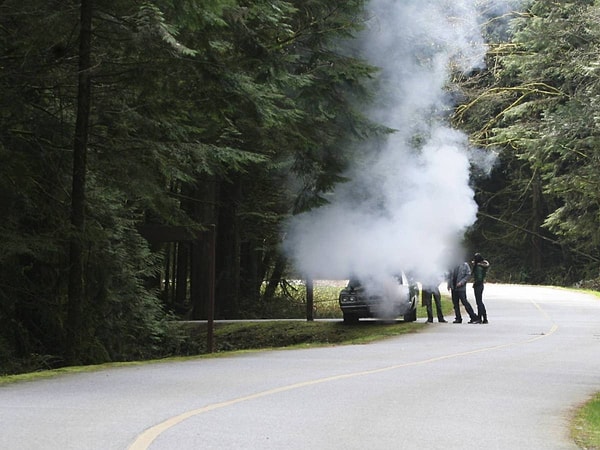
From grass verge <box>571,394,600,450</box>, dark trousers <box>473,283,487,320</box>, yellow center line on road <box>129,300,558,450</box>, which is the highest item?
dark trousers <box>473,283,487,320</box>

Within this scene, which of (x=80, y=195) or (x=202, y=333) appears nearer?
(x=80, y=195)

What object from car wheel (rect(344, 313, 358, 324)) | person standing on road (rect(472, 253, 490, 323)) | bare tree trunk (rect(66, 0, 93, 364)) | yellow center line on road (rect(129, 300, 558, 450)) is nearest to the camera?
yellow center line on road (rect(129, 300, 558, 450))

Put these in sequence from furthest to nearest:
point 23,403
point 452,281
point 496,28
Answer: point 496,28, point 452,281, point 23,403

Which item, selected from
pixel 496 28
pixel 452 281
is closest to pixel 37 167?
pixel 452 281

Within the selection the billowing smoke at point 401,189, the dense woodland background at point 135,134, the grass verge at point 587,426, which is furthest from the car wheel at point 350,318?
the grass verge at point 587,426

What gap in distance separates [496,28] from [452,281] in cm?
2531

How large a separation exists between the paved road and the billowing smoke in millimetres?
9381

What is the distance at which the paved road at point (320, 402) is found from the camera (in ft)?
30.1

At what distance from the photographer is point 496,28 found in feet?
168

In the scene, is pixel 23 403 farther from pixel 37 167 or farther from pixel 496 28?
pixel 496 28

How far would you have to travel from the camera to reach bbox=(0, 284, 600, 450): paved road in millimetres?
9164

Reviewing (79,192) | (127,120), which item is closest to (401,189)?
(127,120)

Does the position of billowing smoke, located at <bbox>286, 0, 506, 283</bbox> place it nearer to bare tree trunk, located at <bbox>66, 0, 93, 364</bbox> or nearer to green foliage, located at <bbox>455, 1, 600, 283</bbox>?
bare tree trunk, located at <bbox>66, 0, 93, 364</bbox>

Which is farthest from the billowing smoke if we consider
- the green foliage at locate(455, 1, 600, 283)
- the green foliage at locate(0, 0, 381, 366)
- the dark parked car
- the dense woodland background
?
the green foliage at locate(455, 1, 600, 283)
